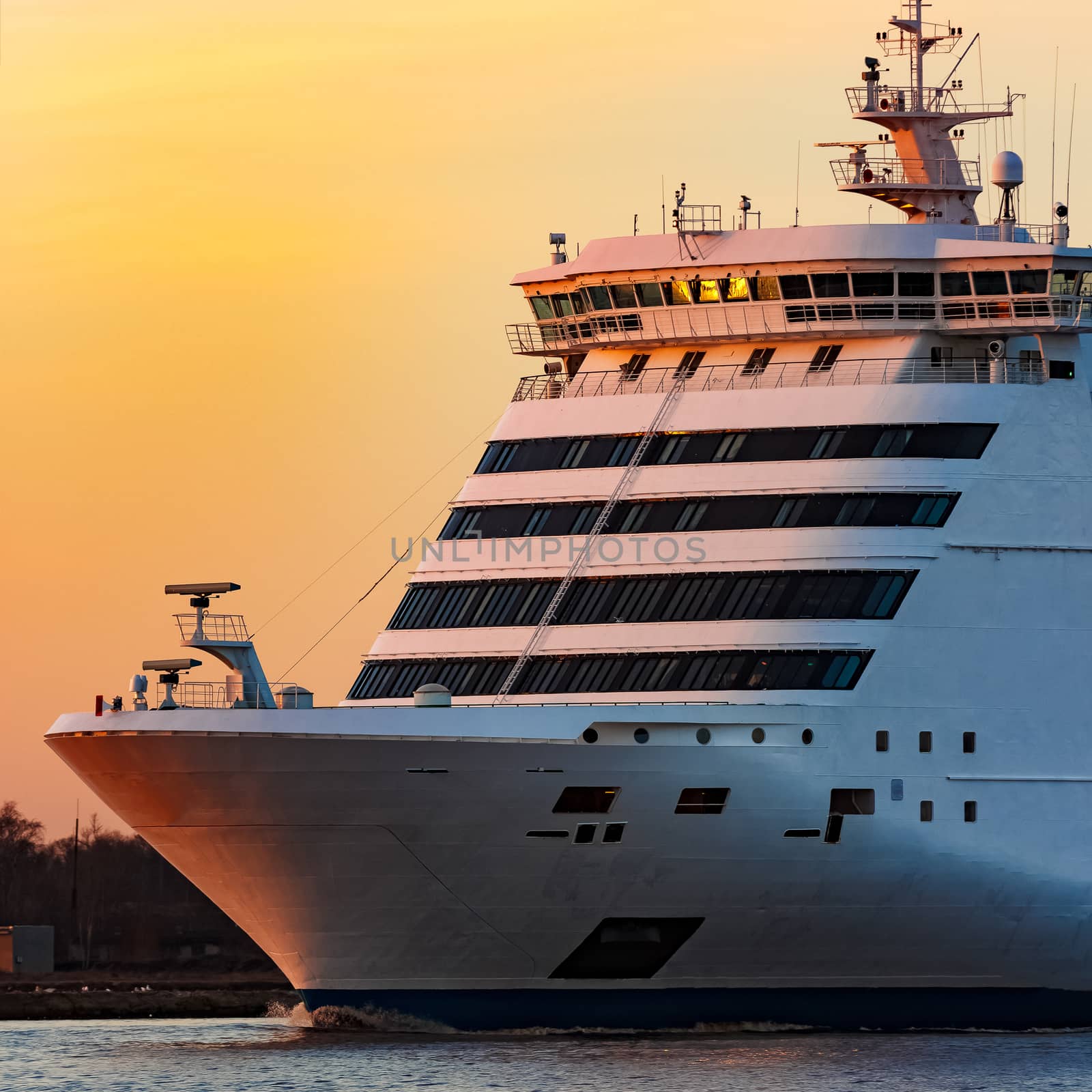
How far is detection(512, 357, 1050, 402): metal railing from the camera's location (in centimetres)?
5462

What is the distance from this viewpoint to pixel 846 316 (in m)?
55.1

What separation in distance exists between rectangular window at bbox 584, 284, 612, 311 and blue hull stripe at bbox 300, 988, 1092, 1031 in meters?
13.5

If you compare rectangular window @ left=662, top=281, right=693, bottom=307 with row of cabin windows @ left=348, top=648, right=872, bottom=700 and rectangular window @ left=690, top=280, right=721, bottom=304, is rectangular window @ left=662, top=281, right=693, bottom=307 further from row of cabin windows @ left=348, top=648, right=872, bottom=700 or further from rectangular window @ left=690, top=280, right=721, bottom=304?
row of cabin windows @ left=348, top=648, right=872, bottom=700

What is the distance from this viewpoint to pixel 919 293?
181 feet

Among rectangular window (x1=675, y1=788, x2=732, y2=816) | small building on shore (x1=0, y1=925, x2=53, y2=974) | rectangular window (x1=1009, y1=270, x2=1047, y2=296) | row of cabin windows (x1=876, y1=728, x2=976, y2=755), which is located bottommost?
small building on shore (x1=0, y1=925, x2=53, y2=974)

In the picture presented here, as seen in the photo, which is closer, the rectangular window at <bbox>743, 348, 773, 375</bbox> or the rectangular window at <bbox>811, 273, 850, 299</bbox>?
the rectangular window at <bbox>811, 273, 850, 299</bbox>

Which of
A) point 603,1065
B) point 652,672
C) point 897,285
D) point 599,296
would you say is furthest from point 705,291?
point 603,1065

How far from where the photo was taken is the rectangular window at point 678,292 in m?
56.3

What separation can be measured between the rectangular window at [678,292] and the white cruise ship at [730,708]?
0.23ft

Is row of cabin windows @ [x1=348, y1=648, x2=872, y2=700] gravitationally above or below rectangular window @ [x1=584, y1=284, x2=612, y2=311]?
below

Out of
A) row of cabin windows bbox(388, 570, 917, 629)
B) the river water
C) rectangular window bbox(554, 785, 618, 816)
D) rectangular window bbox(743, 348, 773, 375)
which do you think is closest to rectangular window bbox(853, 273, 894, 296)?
rectangular window bbox(743, 348, 773, 375)

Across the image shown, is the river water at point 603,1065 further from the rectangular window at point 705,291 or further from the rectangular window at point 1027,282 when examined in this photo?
the rectangular window at point 705,291

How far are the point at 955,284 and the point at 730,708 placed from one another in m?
9.72

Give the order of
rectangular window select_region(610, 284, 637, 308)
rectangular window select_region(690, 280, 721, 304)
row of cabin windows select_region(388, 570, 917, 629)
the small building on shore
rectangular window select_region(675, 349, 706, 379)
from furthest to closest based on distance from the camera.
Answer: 1. the small building on shore
2. rectangular window select_region(610, 284, 637, 308)
3. rectangular window select_region(675, 349, 706, 379)
4. rectangular window select_region(690, 280, 721, 304)
5. row of cabin windows select_region(388, 570, 917, 629)
